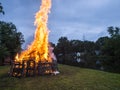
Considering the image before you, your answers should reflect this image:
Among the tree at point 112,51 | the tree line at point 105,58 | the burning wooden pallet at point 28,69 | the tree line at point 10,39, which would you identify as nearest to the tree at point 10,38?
the tree line at point 10,39

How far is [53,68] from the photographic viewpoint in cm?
1709

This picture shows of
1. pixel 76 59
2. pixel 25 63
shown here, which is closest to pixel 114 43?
pixel 76 59

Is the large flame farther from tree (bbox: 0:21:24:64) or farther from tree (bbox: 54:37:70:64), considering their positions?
tree (bbox: 54:37:70:64)

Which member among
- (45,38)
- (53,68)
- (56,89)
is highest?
(45,38)

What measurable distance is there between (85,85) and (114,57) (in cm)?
2804

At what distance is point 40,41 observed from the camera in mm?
18594

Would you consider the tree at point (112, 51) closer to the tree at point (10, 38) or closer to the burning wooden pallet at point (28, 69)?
the tree at point (10, 38)

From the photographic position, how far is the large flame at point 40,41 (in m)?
18.3

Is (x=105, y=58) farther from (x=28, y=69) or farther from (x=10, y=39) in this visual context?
(x=28, y=69)

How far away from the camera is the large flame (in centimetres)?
1833

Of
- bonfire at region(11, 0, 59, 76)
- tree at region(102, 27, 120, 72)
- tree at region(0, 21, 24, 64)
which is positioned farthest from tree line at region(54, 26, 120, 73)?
bonfire at region(11, 0, 59, 76)

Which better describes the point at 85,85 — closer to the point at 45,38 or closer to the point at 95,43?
the point at 45,38

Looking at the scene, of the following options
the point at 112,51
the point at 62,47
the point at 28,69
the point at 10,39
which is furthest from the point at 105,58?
the point at 28,69

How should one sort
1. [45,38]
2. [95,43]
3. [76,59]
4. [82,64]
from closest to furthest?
[45,38]
[82,64]
[76,59]
[95,43]
